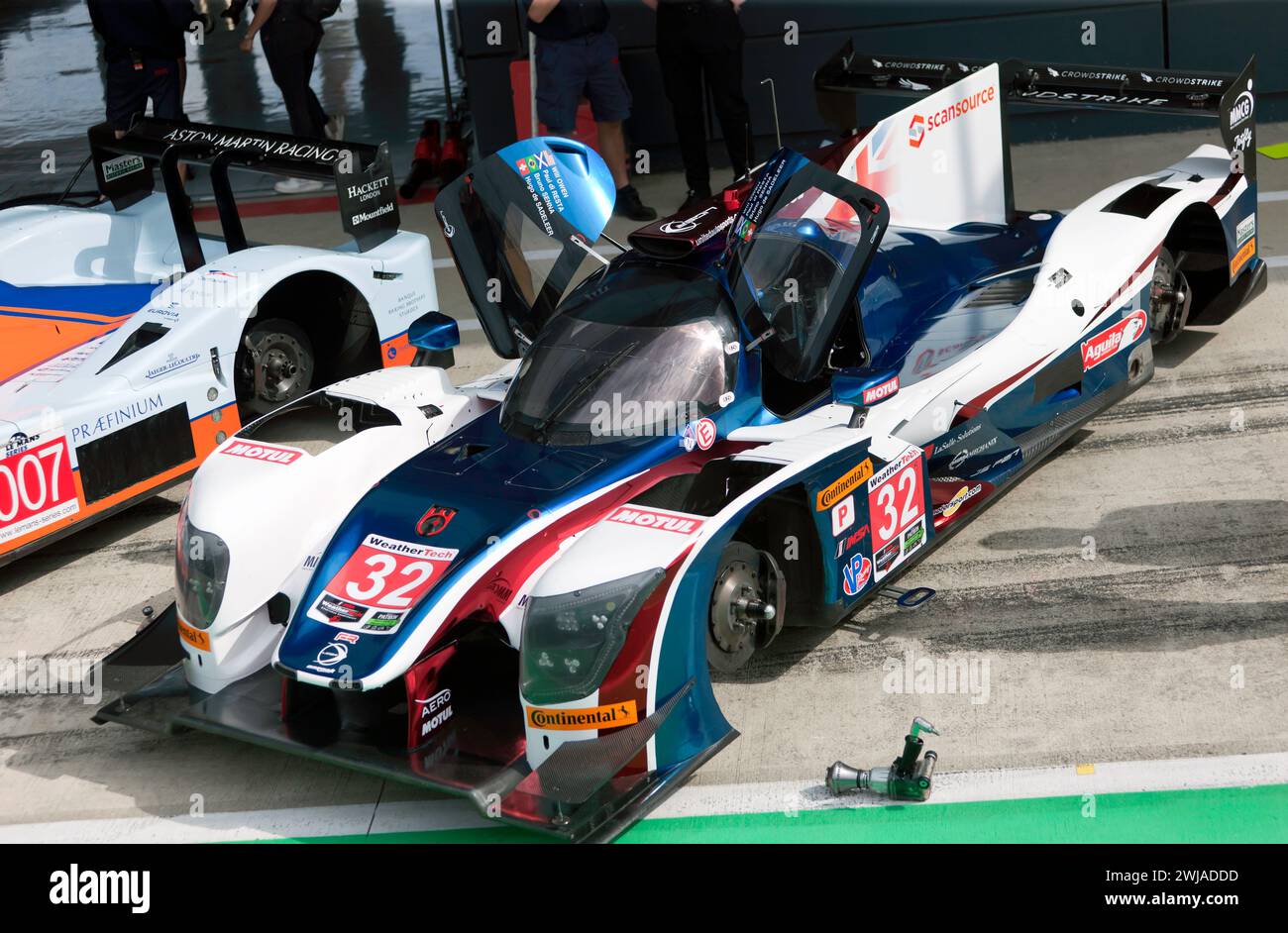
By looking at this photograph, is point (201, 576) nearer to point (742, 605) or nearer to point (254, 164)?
point (742, 605)

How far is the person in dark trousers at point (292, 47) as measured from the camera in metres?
11.4

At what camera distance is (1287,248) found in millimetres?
9227

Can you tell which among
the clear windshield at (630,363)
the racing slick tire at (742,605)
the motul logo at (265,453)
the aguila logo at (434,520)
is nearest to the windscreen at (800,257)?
the clear windshield at (630,363)

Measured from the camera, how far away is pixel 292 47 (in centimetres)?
1145

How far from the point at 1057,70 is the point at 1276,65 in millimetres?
4792

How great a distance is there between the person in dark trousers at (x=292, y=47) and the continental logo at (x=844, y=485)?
692 cm

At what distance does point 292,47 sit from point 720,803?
825 cm

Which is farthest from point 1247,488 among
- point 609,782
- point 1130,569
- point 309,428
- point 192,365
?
point 192,365

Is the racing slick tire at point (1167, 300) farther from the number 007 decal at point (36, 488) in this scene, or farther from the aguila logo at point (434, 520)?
the number 007 decal at point (36, 488)

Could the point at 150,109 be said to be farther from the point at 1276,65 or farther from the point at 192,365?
the point at 1276,65

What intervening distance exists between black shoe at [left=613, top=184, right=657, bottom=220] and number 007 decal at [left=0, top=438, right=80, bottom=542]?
5.03 m

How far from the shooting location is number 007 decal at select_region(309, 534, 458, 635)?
487 centimetres

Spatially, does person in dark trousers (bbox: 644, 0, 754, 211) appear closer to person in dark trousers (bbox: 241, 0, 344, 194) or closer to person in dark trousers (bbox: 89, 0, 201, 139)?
person in dark trousers (bbox: 241, 0, 344, 194)

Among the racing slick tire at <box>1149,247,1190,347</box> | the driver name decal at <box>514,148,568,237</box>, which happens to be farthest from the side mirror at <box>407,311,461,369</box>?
the racing slick tire at <box>1149,247,1190,347</box>
